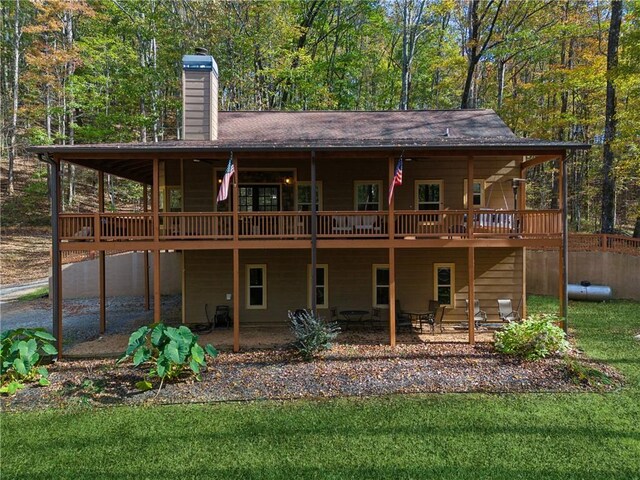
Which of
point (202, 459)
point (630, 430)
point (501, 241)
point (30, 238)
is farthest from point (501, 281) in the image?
point (30, 238)

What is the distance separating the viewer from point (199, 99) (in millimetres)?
13383

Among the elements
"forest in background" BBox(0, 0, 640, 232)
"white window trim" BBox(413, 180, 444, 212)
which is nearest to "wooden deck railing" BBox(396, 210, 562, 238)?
"white window trim" BBox(413, 180, 444, 212)

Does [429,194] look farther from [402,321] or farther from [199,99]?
[199,99]

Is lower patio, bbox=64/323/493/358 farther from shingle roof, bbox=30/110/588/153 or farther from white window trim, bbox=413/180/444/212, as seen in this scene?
shingle roof, bbox=30/110/588/153

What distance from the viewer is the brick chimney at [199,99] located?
13180 mm

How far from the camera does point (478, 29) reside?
24.0m

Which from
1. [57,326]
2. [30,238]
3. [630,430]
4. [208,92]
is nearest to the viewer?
[630,430]

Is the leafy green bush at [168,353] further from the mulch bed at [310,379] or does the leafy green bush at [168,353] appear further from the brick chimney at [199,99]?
the brick chimney at [199,99]

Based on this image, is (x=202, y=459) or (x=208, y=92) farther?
(x=208, y=92)

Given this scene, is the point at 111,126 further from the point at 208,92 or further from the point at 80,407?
the point at 80,407

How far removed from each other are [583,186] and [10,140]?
1672 inches

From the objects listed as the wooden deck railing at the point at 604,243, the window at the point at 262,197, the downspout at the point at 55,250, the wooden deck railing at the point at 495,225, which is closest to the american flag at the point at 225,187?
the window at the point at 262,197

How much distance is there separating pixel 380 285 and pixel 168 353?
743 centimetres

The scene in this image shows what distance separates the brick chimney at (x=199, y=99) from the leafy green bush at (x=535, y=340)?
1056 centimetres
